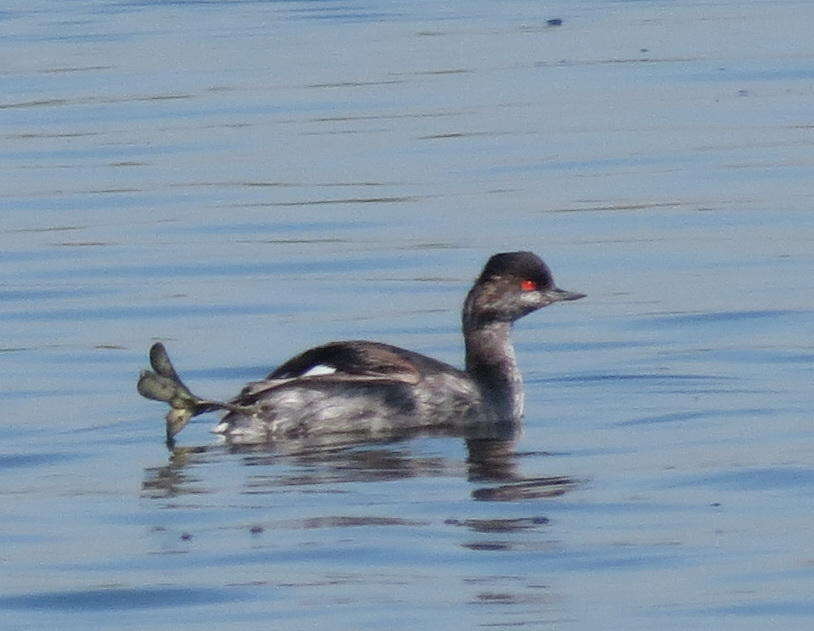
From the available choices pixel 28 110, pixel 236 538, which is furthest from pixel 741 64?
pixel 236 538

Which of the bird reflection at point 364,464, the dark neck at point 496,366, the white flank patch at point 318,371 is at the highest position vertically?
the white flank patch at point 318,371

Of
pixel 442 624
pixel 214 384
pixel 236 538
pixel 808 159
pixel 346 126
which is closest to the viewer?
pixel 442 624

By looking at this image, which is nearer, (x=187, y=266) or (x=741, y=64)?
(x=187, y=266)

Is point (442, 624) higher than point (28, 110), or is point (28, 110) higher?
point (28, 110)

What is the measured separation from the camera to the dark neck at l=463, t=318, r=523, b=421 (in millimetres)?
12156

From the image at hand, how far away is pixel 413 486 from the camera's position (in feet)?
33.7

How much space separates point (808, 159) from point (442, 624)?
36.0 feet

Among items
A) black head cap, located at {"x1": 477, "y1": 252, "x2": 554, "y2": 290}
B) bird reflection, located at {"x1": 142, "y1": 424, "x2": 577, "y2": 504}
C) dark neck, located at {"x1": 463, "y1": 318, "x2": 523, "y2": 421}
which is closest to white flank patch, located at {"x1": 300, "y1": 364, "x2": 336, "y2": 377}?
bird reflection, located at {"x1": 142, "y1": 424, "x2": 577, "y2": 504}

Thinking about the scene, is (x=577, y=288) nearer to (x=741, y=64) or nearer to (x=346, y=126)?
(x=346, y=126)

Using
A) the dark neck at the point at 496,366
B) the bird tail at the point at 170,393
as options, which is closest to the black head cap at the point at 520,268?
the dark neck at the point at 496,366

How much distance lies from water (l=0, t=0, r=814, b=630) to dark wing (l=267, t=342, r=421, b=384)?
464 mm

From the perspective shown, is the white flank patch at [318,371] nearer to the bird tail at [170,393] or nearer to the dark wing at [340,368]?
the dark wing at [340,368]

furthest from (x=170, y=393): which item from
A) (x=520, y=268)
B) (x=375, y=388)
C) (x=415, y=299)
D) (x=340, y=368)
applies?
(x=415, y=299)

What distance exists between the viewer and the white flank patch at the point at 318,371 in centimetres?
1184
